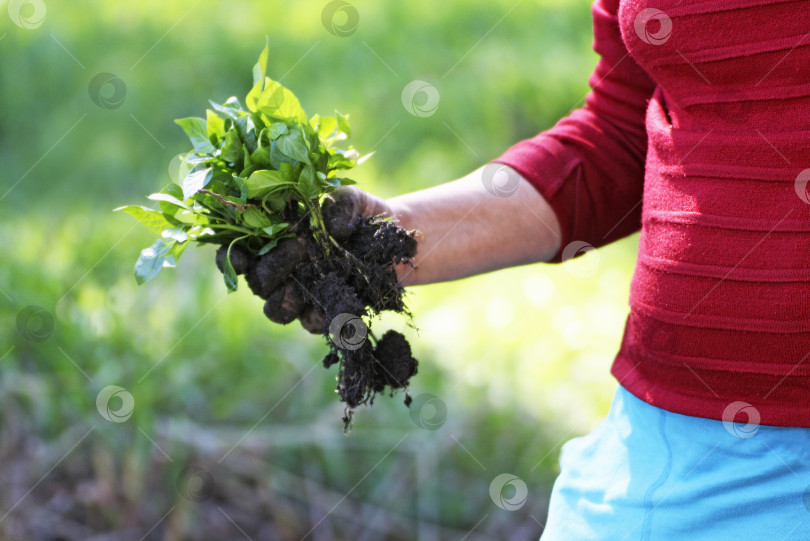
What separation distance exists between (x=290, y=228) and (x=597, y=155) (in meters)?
0.44

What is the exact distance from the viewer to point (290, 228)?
987 mm

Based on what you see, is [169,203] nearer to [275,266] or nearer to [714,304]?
[275,266]

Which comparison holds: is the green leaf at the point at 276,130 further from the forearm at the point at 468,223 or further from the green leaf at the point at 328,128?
the forearm at the point at 468,223

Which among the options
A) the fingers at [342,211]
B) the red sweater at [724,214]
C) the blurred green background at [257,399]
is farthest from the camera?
the blurred green background at [257,399]

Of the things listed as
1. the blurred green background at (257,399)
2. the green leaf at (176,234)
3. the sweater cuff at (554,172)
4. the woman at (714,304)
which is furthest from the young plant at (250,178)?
the blurred green background at (257,399)

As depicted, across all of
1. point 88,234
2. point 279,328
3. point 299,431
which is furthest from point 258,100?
point 88,234

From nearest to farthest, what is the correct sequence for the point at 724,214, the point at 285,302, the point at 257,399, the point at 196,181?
the point at 724,214 → the point at 196,181 → the point at 285,302 → the point at 257,399

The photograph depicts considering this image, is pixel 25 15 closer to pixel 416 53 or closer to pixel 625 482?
pixel 416 53

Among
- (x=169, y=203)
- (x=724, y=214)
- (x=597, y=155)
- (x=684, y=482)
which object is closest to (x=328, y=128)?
(x=169, y=203)

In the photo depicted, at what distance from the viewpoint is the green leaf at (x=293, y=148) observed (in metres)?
0.92

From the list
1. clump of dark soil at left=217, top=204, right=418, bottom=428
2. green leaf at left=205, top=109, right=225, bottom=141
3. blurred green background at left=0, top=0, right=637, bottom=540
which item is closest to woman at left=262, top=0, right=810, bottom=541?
clump of dark soil at left=217, top=204, right=418, bottom=428

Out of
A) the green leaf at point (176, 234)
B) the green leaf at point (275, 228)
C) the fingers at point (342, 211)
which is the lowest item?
the fingers at point (342, 211)

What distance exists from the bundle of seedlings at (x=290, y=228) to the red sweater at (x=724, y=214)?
0.33 m

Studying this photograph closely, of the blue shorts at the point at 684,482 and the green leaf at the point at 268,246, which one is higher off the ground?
the green leaf at the point at 268,246
